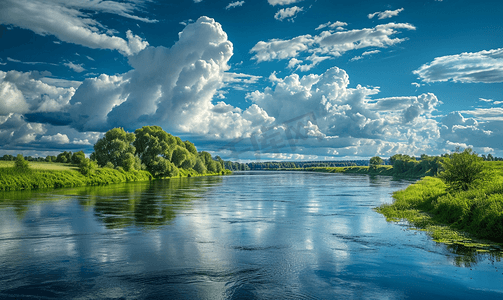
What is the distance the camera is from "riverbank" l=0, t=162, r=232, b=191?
45094 millimetres

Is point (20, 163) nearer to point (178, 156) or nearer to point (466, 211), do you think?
point (466, 211)

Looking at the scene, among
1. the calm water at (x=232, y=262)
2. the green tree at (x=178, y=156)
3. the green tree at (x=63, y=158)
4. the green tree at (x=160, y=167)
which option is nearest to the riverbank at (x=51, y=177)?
the green tree at (x=160, y=167)

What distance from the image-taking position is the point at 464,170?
26.4 metres

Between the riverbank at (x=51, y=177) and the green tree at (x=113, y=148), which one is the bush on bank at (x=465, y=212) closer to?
the riverbank at (x=51, y=177)

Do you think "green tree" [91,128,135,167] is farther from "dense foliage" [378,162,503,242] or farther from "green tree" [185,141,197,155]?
"dense foliage" [378,162,503,242]

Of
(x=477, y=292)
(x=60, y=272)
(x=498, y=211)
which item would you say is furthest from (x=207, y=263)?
(x=498, y=211)

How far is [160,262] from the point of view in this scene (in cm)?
1247

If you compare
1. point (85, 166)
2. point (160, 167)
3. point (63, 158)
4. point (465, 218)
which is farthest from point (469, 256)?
point (63, 158)

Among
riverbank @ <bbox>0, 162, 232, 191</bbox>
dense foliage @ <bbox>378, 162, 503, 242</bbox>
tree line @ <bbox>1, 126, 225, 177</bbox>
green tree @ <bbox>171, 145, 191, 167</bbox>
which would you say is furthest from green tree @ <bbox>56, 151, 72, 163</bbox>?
dense foliage @ <bbox>378, 162, 503, 242</bbox>

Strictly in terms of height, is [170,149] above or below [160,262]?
above

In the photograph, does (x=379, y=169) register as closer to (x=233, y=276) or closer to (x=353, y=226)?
(x=353, y=226)

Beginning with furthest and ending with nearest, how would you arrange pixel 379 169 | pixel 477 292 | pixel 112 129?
pixel 379 169
pixel 112 129
pixel 477 292

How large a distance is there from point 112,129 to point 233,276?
82.7 m

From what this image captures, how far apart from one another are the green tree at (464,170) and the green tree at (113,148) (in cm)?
7076
